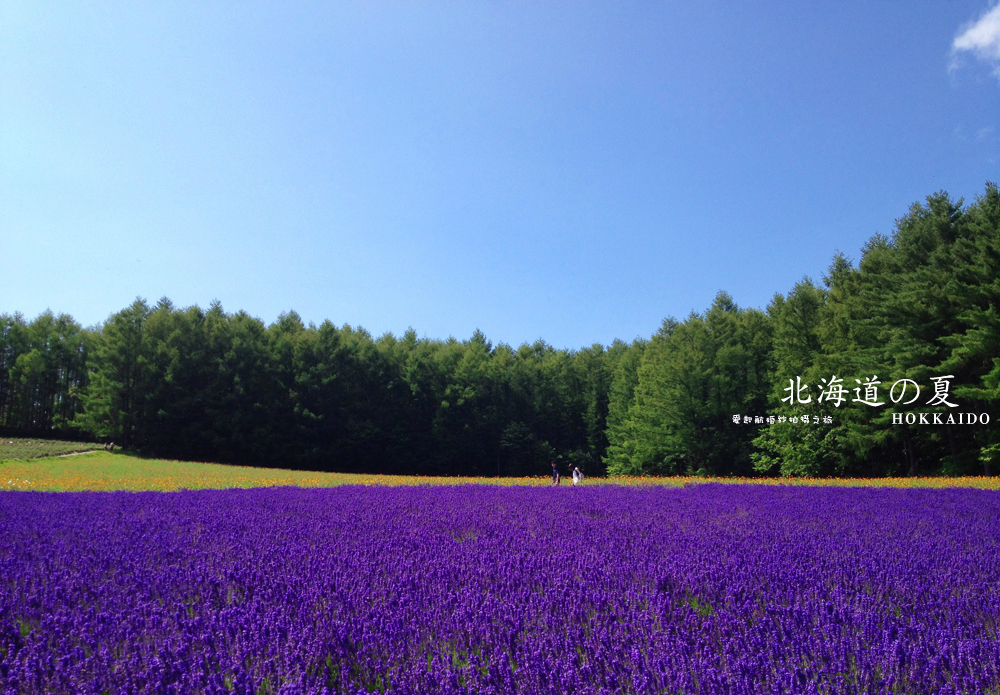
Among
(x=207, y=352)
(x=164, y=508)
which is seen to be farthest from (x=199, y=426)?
(x=164, y=508)

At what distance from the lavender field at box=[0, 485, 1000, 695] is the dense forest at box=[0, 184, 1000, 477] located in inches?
831

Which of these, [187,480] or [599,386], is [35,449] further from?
[599,386]

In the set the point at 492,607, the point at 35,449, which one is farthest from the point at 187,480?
the point at 492,607

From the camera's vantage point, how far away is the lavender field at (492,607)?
2.77 meters

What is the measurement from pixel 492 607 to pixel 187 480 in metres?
20.5

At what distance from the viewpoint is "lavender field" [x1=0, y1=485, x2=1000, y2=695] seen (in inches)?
109

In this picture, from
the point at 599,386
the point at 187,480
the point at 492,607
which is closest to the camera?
the point at 492,607

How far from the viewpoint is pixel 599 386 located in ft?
176

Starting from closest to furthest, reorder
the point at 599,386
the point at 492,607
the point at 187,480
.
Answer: the point at 492,607
the point at 187,480
the point at 599,386

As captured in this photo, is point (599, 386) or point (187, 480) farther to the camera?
point (599, 386)

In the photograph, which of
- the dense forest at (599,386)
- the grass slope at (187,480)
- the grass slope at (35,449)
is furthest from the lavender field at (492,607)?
the grass slope at (35,449)

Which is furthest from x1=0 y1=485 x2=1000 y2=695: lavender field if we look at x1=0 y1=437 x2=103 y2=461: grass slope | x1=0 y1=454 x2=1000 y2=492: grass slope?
x1=0 y1=437 x2=103 y2=461: grass slope

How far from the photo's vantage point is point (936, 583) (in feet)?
15.1

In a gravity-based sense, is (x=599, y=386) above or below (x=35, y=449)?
above
